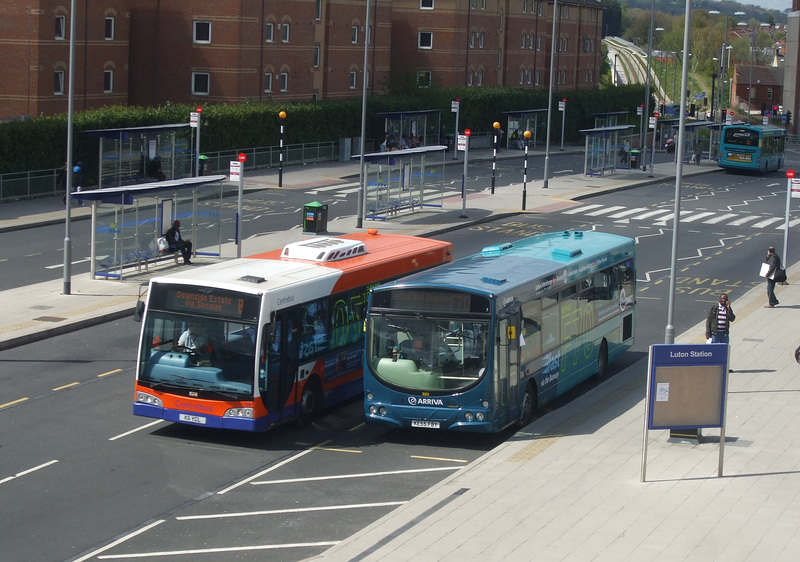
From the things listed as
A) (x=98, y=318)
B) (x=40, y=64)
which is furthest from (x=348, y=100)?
(x=98, y=318)

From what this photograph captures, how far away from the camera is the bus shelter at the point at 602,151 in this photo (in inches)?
2392

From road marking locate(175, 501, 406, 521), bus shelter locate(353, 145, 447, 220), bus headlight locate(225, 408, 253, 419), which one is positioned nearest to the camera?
road marking locate(175, 501, 406, 521)

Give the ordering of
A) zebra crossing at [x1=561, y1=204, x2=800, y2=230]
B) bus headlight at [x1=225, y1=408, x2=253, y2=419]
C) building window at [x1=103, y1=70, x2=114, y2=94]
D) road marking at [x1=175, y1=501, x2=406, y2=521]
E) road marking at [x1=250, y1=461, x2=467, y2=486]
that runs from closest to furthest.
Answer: road marking at [x1=175, y1=501, x2=406, y2=521]
road marking at [x1=250, y1=461, x2=467, y2=486]
bus headlight at [x1=225, y1=408, x2=253, y2=419]
zebra crossing at [x1=561, y1=204, x2=800, y2=230]
building window at [x1=103, y1=70, x2=114, y2=94]

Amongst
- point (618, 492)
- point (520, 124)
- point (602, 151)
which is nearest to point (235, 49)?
point (602, 151)

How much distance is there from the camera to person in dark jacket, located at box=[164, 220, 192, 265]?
103 feet

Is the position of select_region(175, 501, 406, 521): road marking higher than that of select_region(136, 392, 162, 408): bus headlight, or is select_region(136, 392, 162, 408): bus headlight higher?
select_region(136, 392, 162, 408): bus headlight

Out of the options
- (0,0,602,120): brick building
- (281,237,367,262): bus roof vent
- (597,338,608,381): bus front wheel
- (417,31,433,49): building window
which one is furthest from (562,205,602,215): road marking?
(417,31,433,49): building window

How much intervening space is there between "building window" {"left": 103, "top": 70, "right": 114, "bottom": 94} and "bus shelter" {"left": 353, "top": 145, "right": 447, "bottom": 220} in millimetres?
20025

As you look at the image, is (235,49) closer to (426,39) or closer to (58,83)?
(58,83)

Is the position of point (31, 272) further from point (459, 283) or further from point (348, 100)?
point (348, 100)

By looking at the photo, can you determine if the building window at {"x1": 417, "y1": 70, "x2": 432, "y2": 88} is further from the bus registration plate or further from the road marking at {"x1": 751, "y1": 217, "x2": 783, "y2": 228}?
the bus registration plate

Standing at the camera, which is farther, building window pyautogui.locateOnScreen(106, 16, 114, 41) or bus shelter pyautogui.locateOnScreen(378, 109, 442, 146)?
bus shelter pyautogui.locateOnScreen(378, 109, 442, 146)

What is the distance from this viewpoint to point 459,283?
57.0 feet

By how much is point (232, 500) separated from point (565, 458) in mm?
4847
